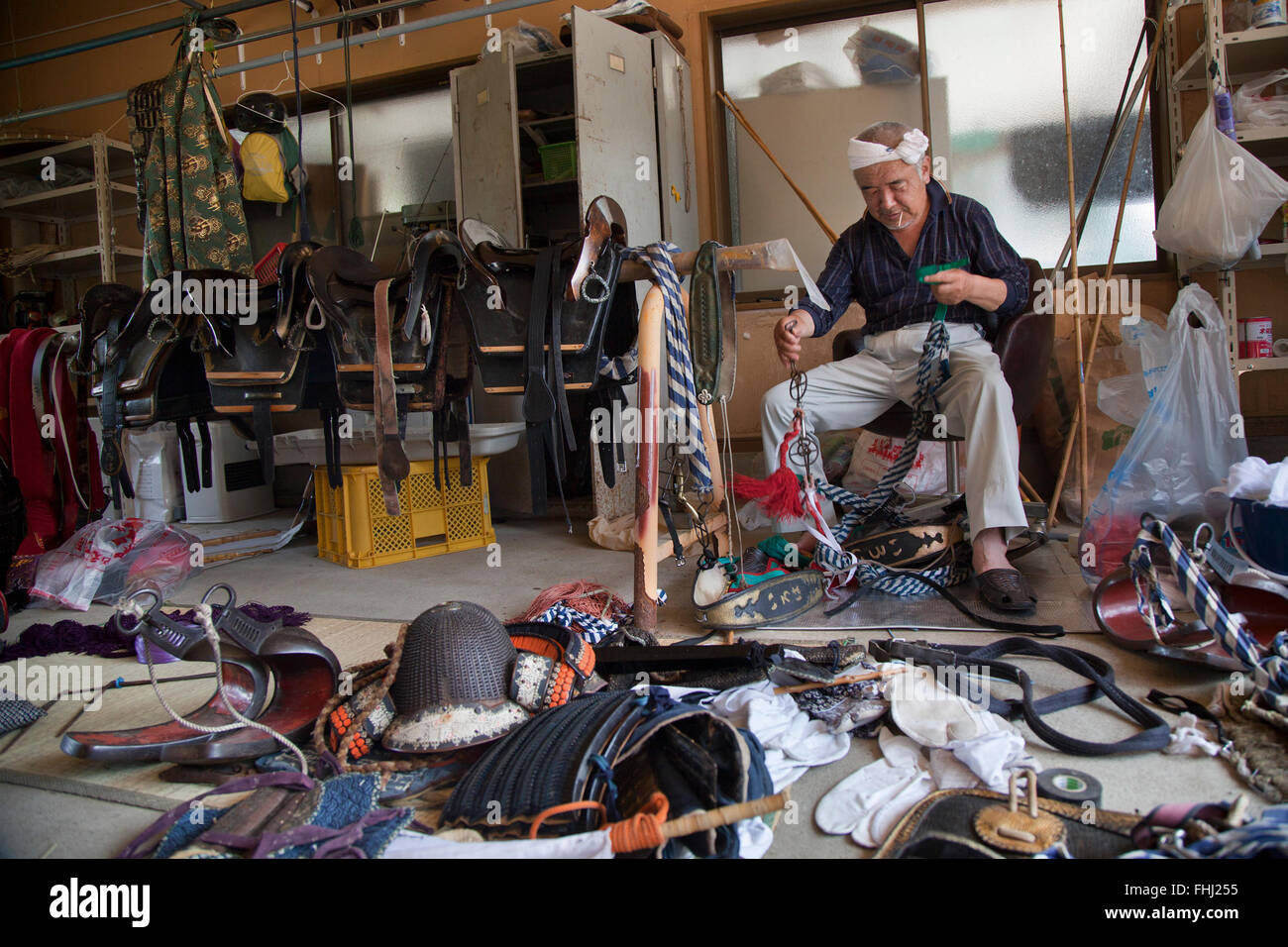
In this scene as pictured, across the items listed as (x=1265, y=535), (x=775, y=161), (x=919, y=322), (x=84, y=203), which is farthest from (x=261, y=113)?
(x=1265, y=535)

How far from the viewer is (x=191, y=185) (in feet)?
13.6

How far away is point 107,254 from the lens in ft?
17.4

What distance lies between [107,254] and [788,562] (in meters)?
5.14

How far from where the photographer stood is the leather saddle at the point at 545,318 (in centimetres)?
218

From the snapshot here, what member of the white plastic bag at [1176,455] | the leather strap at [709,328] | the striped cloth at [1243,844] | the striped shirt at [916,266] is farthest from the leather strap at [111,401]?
the white plastic bag at [1176,455]

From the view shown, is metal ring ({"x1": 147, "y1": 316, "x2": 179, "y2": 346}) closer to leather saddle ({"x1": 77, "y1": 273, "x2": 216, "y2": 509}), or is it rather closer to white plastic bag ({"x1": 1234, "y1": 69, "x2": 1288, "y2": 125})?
leather saddle ({"x1": 77, "y1": 273, "x2": 216, "y2": 509})

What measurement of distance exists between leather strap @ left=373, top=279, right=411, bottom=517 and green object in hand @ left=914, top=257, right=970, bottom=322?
174 centimetres

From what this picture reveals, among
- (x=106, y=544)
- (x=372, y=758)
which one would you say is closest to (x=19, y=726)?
(x=372, y=758)

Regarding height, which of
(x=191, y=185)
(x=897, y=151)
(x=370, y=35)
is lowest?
(x=897, y=151)

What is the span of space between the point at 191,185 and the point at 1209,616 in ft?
15.3

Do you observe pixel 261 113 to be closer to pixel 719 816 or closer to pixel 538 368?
pixel 538 368

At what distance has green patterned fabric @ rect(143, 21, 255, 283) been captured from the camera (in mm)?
4117
